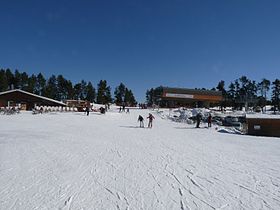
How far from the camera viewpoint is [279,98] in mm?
76500

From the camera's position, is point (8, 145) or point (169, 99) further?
point (169, 99)

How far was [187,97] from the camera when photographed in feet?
217

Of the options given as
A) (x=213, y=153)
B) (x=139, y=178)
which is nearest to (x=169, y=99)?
(x=213, y=153)

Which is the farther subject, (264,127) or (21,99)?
(21,99)

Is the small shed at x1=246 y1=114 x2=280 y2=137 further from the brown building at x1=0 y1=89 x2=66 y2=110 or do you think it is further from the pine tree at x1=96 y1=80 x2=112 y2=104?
the pine tree at x1=96 y1=80 x2=112 y2=104

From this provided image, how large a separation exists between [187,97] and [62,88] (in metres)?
45.6

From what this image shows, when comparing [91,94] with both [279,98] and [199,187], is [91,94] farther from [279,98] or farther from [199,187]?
[199,187]

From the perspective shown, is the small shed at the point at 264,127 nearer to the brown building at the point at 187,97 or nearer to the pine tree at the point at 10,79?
the brown building at the point at 187,97

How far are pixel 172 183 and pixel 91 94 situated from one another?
286 ft

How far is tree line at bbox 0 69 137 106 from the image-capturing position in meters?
84.9

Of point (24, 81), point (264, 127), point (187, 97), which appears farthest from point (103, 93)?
point (264, 127)

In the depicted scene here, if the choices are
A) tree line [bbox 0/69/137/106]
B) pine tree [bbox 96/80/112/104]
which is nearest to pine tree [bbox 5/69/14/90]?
tree line [bbox 0/69/137/106]

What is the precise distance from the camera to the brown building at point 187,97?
212 ft

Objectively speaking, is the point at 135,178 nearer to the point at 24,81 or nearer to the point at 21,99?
the point at 21,99
